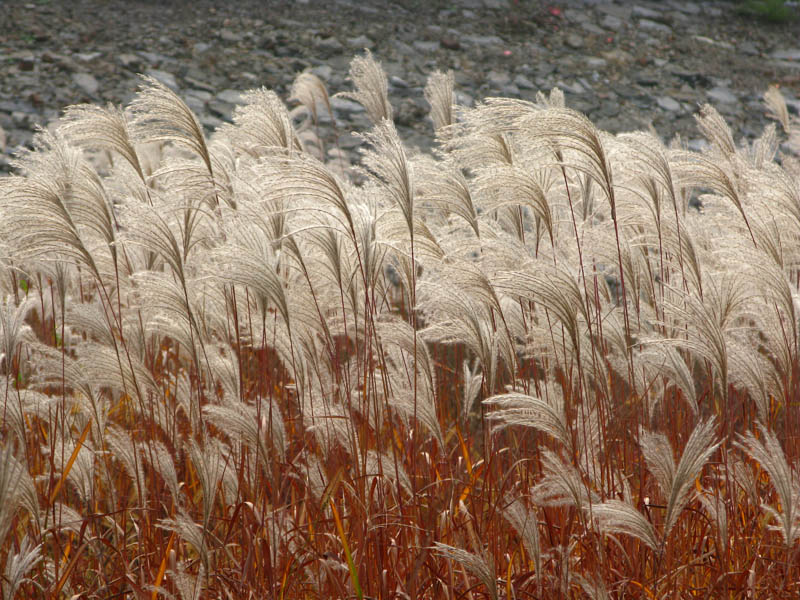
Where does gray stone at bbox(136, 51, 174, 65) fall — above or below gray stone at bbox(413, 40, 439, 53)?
below

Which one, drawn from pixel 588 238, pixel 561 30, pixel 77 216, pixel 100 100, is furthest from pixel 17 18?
pixel 588 238

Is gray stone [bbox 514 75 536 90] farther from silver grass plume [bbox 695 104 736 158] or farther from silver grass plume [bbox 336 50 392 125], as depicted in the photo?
silver grass plume [bbox 695 104 736 158]

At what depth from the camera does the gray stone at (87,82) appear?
8016 millimetres

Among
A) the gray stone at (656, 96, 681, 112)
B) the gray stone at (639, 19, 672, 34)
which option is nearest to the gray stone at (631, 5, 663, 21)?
the gray stone at (639, 19, 672, 34)

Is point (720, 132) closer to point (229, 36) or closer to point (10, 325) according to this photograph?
point (10, 325)

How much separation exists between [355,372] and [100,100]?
6181 mm

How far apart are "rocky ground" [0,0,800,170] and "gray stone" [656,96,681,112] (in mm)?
25

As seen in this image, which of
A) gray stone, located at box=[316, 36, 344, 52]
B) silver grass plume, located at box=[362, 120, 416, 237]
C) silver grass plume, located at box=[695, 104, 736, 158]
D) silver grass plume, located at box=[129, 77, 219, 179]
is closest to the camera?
silver grass plume, located at box=[362, 120, 416, 237]

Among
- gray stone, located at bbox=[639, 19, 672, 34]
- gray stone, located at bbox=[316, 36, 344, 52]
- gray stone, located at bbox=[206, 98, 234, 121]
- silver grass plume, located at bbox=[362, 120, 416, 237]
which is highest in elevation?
gray stone, located at bbox=[639, 19, 672, 34]

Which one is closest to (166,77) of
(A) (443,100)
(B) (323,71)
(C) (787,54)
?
(B) (323,71)

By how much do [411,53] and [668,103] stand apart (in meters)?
3.14

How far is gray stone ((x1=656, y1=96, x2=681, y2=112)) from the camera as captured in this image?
8.80m

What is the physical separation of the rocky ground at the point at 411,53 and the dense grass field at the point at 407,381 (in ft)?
16.5

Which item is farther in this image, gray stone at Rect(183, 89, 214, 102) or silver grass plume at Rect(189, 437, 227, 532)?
gray stone at Rect(183, 89, 214, 102)
